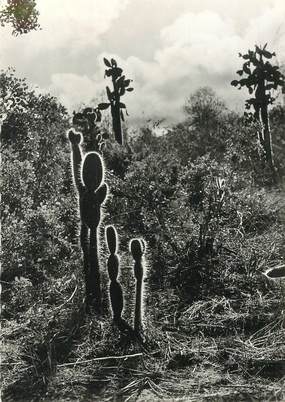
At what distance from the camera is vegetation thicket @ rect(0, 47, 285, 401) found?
15.6 feet

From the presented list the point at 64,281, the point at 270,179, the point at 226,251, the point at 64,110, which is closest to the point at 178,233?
the point at 226,251

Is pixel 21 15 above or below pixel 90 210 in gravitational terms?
above

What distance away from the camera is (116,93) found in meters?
14.8

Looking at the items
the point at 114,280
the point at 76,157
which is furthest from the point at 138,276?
the point at 76,157

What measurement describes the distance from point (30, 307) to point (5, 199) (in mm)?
2774

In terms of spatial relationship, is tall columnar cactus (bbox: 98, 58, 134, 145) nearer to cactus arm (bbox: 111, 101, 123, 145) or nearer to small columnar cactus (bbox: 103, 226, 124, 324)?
cactus arm (bbox: 111, 101, 123, 145)

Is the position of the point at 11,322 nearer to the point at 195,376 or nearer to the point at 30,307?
the point at 30,307

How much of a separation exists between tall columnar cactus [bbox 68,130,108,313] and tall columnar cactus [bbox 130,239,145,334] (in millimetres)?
625

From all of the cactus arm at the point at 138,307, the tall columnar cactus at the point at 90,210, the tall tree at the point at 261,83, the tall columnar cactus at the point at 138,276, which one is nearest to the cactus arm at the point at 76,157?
the tall columnar cactus at the point at 90,210

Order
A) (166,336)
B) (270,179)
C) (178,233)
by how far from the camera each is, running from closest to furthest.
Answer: (166,336) < (178,233) < (270,179)

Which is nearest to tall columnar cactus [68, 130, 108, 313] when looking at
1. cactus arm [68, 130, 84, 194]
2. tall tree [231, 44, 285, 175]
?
cactus arm [68, 130, 84, 194]

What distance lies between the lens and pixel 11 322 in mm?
5973

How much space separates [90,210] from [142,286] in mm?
1039

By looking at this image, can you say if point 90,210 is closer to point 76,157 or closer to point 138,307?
point 76,157
